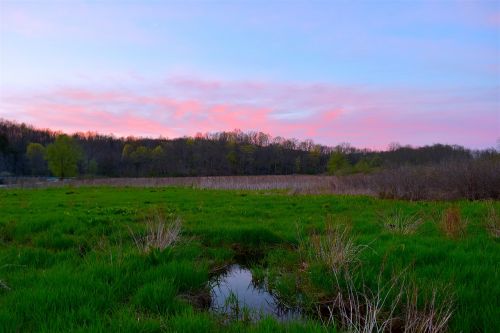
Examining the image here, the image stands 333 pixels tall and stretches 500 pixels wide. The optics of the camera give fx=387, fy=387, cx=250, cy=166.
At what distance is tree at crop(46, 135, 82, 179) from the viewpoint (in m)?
57.6

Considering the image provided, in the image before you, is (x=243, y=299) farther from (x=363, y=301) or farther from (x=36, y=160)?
(x=36, y=160)

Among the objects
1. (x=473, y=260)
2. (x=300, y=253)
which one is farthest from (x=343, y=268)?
(x=473, y=260)

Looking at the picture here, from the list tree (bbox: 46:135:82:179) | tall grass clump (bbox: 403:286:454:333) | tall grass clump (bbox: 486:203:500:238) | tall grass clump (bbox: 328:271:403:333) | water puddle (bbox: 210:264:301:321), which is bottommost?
water puddle (bbox: 210:264:301:321)

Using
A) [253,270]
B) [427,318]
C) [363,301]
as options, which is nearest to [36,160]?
[253,270]

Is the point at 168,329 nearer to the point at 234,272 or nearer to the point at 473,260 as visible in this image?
the point at 234,272

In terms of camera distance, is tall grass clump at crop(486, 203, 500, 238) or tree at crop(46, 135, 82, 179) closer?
tall grass clump at crop(486, 203, 500, 238)

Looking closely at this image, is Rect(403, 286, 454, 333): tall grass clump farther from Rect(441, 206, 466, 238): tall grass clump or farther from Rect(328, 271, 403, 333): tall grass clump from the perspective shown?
Rect(441, 206, 466, 238): tall grass clump

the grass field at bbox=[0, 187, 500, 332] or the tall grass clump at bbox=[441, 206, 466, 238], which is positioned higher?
the tall grass clump at bbox=[441, 206, 466, 238]

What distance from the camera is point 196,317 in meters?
3.91

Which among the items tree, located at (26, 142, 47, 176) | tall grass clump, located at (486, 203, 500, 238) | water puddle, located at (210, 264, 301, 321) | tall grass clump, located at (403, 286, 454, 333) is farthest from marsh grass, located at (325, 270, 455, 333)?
tree, located at (26, 142, 47, 176)

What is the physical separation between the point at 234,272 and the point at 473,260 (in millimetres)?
3737

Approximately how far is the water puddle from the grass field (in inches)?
6.4

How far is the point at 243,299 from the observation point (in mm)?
5309

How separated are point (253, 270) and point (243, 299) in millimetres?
1188
